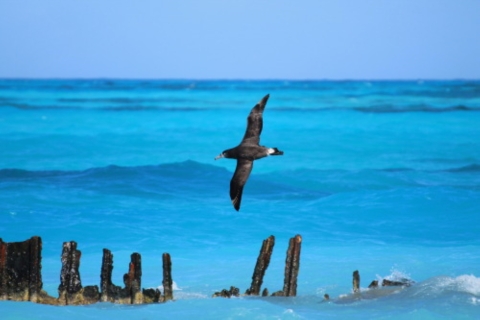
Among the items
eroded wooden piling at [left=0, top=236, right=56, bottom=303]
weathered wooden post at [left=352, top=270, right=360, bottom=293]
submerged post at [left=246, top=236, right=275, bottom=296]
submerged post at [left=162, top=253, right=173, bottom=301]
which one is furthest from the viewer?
weathered wooden post at [left=352, top=270, right=360, bottom=293]

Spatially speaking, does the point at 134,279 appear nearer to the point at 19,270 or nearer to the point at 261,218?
the point at 19,270

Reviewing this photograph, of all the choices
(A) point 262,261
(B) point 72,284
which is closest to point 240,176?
(A) point 262,261

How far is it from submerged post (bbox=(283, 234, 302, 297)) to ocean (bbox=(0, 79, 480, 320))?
24 cm

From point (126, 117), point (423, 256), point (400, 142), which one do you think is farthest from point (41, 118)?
point (423, 256)

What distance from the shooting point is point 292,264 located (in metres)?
12.0

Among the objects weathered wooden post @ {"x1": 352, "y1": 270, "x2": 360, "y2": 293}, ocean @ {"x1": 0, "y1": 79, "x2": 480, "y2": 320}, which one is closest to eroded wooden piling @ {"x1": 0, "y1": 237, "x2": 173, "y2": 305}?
ocean @ {"x1": 0, "y1": 79, "x2": 480, "y2": 320}

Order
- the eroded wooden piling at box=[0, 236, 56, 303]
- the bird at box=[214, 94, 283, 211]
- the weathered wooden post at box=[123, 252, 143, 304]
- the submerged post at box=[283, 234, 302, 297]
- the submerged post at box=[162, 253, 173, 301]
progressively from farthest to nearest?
the bird at box=[214, 94, 283, 211] < the submerged post at box=[283, 234, 302, 297] < the submerged post at box=[162, 253, 173, 301] < the weathered wooden post at box=[123, 252, 143, 304] < the eroded wooden piling at box=[0, 236, 56, 303]

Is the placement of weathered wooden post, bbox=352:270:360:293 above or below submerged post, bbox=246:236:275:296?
below

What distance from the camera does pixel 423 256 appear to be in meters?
18.4

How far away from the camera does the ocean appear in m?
12.9

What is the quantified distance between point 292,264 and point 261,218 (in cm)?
1073

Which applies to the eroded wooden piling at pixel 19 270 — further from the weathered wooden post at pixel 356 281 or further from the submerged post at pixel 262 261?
the weathered wooden post at pixel 356 281

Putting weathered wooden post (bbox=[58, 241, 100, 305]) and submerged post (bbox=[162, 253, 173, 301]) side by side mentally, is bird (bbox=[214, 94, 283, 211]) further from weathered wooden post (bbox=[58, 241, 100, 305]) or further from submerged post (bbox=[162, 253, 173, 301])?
weathered wooden post (bbox=[58, 241, 100, 305])

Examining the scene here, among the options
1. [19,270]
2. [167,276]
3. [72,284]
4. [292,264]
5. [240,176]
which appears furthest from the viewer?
[240,176]
